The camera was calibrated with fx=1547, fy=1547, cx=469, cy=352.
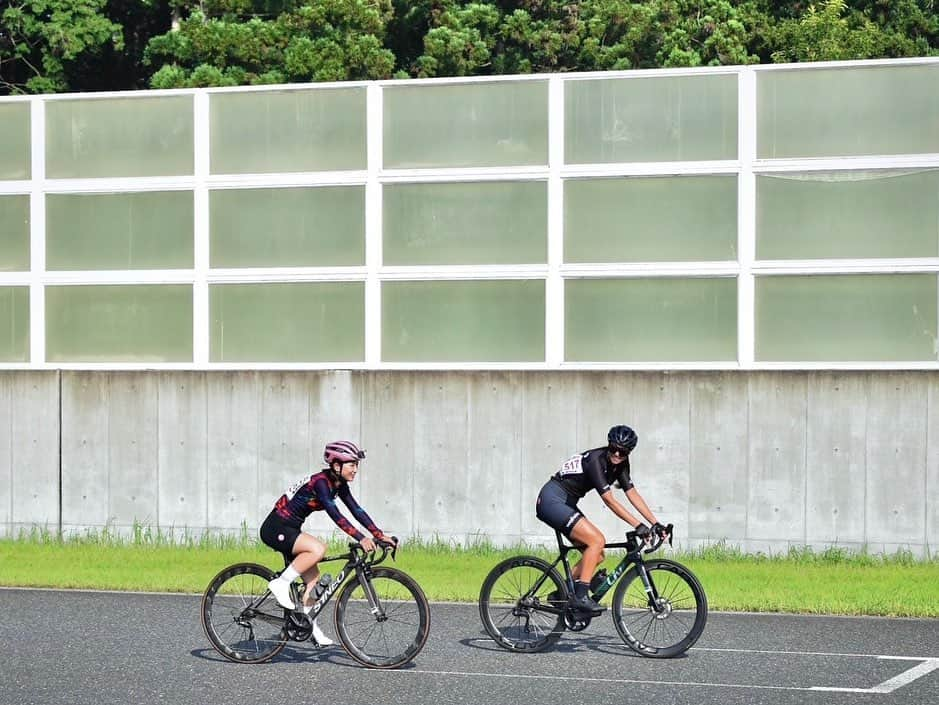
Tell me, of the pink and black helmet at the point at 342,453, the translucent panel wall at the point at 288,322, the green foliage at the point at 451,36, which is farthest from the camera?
the green foliage at the point at 451,36

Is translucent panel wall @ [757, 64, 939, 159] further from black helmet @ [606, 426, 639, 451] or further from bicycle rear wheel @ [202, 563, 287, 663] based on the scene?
bicycle rear wheel @ [202, 563, 287, 663]

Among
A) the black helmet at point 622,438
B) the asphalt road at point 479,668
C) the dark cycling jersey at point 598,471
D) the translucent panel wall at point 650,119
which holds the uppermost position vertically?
the translucent panel wall at point 650,119

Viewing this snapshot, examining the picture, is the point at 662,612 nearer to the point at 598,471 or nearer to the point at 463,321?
the point at 598,471

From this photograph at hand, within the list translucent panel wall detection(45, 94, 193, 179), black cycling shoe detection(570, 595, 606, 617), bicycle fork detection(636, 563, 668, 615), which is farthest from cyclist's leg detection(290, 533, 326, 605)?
translucent panel wall detection(45, 94, 193, 179)

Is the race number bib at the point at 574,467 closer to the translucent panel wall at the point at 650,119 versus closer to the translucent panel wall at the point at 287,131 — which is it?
the translucent panel wall at the point at 650,119

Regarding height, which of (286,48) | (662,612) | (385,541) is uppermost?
(286,48)

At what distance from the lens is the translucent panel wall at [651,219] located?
1942 cm

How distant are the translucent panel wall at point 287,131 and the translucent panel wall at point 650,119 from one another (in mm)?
2904

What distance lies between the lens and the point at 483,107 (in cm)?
2025

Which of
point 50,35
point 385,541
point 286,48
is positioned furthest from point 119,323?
point 50,35

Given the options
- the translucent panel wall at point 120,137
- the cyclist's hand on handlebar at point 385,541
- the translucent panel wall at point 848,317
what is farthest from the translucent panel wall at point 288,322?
the cyclist's hand on handlebar at point 385,541

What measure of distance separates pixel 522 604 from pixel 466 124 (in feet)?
31.9

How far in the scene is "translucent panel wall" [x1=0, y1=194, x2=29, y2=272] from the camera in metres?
21.3

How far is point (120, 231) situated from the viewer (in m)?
21.0
